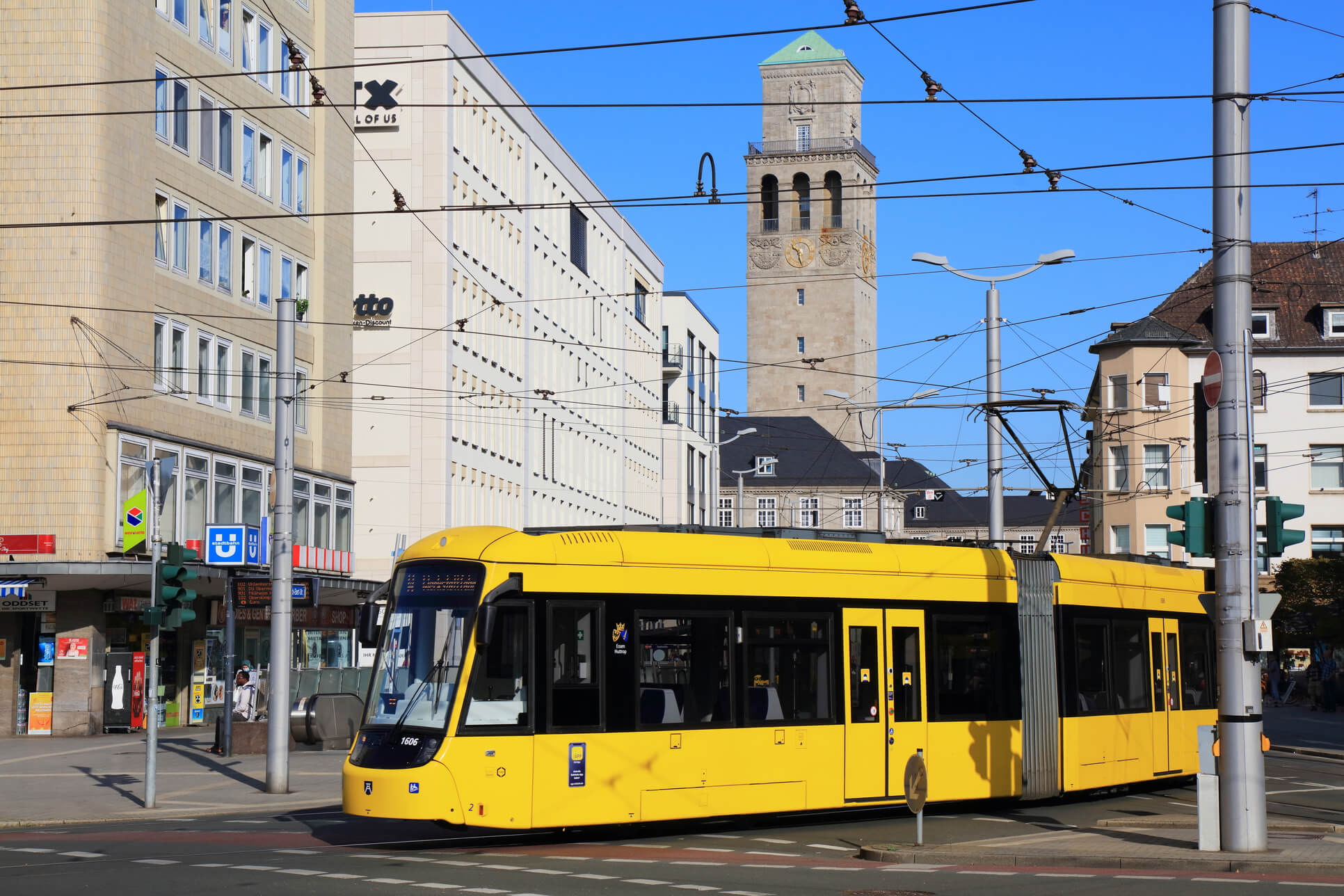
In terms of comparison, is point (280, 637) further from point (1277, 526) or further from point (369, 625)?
point (1277, 526)

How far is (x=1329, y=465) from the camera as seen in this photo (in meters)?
64.0

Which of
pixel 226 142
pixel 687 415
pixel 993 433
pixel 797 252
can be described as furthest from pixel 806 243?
pixel 993 433

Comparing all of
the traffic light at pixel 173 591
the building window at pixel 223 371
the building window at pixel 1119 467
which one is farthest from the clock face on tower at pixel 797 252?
the traffic light at pixel 173 591

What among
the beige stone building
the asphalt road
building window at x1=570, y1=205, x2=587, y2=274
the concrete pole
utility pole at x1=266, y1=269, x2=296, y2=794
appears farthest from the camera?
building window at x1=570, y1=205, x2=587, y2=274

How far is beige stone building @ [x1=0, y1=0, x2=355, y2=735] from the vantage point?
35750 mm

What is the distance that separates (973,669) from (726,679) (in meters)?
3.69

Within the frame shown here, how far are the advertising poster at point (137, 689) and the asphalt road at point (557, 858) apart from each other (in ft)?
60.3

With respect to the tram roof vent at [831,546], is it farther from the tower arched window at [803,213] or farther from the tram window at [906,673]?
the tower arched window at [803,213]

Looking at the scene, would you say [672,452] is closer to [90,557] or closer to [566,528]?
[90,557]

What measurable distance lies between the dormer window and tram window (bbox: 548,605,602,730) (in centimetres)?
5501

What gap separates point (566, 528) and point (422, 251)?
134ft

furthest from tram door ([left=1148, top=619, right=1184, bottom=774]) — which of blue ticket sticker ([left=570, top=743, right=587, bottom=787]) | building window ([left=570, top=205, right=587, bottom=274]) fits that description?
building window ([left=570, top=205, right=587, bottom=274])

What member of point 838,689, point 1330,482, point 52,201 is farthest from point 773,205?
point 838,689

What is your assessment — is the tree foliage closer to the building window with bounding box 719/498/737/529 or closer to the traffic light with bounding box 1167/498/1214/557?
the traffic light with bounding box 1167/498/1214/557
